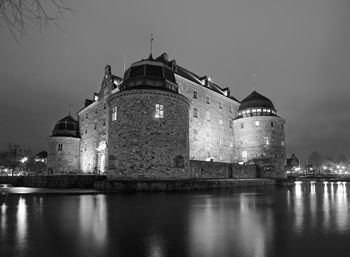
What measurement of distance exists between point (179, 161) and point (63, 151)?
29.1 metres

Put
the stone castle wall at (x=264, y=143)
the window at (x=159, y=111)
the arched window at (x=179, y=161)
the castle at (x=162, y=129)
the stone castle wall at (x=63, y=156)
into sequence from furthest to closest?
1. the stone castle wall at (x=63, y=156)
2. the stone castle wall at (x=264, y=143)
3. the arched window at (x=179, y=161)
4. the window at (x=159, y=111)
5. the castle at (x=162, y=129)

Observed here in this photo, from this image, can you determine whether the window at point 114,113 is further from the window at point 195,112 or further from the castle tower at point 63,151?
the castle tower at point 63,151

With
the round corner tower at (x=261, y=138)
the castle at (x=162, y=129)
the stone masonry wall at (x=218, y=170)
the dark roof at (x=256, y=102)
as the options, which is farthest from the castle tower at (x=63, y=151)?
the dark roof at (x=256, y=102)

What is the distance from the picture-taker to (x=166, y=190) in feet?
70.3

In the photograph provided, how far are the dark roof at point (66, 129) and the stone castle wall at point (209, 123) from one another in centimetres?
2259

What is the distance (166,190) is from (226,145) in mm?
24496

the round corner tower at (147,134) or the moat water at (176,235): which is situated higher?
the round corner tower at (147,134)

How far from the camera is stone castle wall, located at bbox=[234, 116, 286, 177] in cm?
4147

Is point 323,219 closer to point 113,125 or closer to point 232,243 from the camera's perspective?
point 232,243

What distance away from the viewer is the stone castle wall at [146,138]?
881 inches

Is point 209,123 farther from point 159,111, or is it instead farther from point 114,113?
point 114,113

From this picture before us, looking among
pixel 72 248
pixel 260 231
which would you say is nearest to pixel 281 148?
pixel 260 231

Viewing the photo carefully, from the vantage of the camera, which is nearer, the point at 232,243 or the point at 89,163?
the point at 232,243

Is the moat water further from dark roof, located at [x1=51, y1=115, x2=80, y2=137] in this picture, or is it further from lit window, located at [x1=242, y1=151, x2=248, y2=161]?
dark roof, located at [x1=51, y1=115, x2=80, y2=137]
